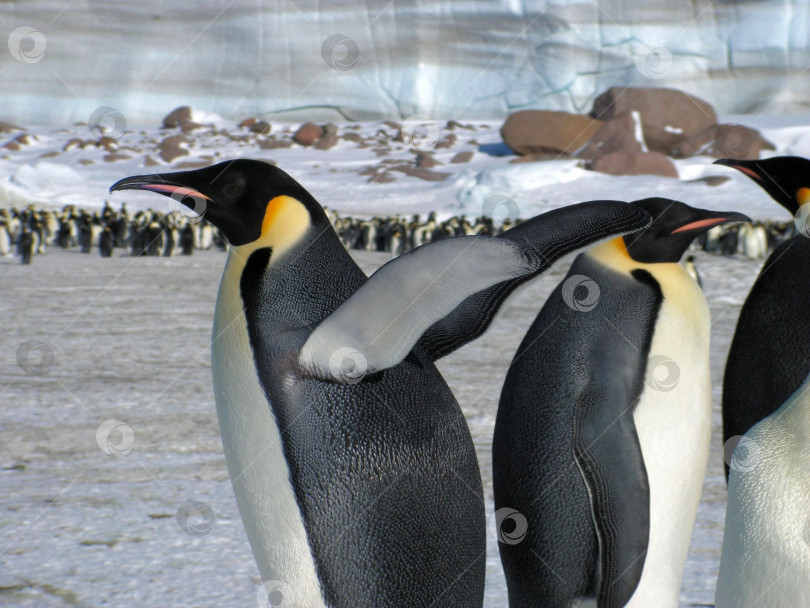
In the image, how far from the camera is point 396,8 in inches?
1267

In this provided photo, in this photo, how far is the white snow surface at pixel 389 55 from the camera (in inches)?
1196

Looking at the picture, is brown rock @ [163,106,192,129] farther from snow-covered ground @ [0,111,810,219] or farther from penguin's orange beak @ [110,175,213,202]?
penguin's orange beak @ [110,175,213,202]

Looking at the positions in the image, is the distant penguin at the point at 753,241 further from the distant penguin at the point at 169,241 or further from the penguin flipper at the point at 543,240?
the penguin flipper at the point at 543,240

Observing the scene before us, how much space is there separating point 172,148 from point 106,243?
1555 centimetres

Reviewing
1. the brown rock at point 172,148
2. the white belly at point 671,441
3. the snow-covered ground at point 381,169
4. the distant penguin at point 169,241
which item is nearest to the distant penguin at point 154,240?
the distant penguin at point 169,241

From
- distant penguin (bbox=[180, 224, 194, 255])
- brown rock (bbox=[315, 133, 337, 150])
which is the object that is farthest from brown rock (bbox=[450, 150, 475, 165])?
distant penguin (bbox=[180, 224, 194, 255])

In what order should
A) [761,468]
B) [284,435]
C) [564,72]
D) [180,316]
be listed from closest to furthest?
1. [761,468]
2. [284,435]
3. [180,316]
4. [564,72]

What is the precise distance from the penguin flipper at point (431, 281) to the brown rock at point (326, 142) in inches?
1117

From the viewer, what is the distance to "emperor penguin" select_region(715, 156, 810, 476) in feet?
6.55

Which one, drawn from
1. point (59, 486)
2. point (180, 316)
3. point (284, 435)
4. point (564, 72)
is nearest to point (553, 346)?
point (284, 435)

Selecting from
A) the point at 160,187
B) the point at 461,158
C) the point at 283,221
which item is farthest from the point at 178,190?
the point at 461,158

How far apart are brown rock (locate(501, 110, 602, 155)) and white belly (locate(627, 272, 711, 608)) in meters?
22.9

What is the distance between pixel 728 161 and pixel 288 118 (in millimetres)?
32898

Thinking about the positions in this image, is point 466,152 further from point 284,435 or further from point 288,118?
point 284,435
